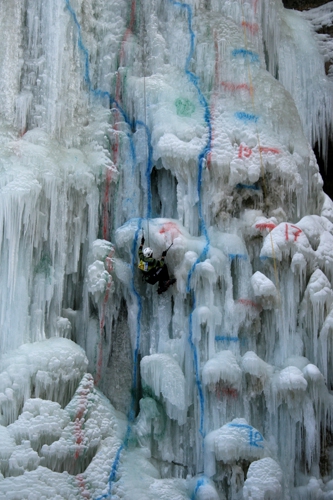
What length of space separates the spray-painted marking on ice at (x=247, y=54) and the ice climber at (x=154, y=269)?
3319mm

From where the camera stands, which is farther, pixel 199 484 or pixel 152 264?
pixel 152 264

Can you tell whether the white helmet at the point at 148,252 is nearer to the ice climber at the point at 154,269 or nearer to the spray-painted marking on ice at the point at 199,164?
the ice climber at the point at 154,269

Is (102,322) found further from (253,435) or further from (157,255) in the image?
(253,435)

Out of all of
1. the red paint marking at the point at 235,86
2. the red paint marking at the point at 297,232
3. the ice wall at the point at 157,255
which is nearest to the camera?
the ice wall at the point at 157,255

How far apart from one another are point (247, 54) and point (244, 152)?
178cm

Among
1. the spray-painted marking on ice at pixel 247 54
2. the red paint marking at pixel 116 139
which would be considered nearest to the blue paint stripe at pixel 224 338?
the red paint marking at pixel 116 139

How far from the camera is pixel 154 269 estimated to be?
8773 mm

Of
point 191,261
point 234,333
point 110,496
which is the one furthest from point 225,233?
point 110,496

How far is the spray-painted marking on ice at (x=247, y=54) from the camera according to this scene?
10305 millimetres

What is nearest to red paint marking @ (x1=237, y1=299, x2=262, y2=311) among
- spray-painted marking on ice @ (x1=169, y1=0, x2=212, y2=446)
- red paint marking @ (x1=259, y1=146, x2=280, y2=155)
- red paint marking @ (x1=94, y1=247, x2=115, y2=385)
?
spray-painted marking on ice @ (x1=169, y1=0, x2=212, y2=446)

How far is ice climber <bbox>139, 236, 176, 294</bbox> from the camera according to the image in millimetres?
8734

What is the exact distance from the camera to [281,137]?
9805 mm

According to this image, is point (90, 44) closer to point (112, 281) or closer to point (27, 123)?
point (27, 123)

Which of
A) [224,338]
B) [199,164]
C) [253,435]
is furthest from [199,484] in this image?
[199,164]
